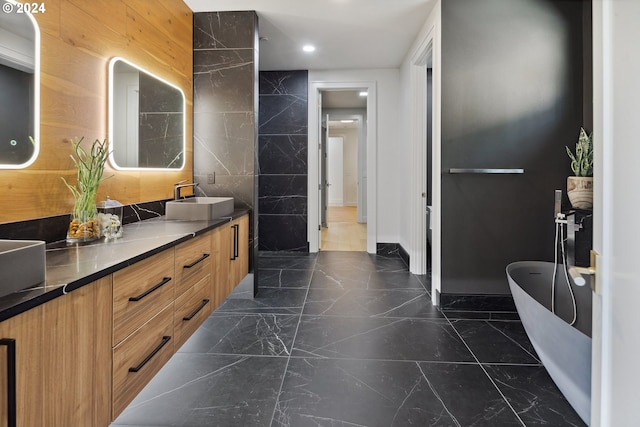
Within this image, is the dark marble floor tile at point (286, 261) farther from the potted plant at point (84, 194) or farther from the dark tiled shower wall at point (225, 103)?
the potted plant at point (84, 194)

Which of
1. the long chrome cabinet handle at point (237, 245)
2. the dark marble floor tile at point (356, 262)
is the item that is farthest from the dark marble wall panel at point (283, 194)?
the long chrome cabinet handle at point (237, 245)

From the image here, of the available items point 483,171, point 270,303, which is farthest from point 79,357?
point 483,171

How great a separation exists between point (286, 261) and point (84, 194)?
124 inches

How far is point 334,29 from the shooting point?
3.68m

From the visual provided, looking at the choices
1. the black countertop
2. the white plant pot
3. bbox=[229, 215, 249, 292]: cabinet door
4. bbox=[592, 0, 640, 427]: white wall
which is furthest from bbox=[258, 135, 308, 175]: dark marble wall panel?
bbox=[592, 0, 640, 427]: white wall

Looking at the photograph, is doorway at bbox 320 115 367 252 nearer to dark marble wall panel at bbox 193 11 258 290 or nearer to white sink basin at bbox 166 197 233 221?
dark marble wall panel at bbox 193 11 258 290

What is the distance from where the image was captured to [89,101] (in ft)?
6.34

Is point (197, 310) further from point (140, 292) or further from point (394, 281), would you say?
point (394, 281)

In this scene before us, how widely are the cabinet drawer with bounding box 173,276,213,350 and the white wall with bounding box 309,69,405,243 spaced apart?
134 inches

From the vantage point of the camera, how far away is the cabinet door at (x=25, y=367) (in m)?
0.79

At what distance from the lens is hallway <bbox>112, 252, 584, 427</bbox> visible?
1622mm

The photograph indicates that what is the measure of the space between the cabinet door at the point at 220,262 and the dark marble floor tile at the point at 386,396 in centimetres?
66

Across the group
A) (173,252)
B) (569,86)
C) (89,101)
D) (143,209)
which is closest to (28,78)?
(89,101)

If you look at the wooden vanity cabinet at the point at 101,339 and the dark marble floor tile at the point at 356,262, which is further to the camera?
the dark marble floor tile at the point at 356,262
